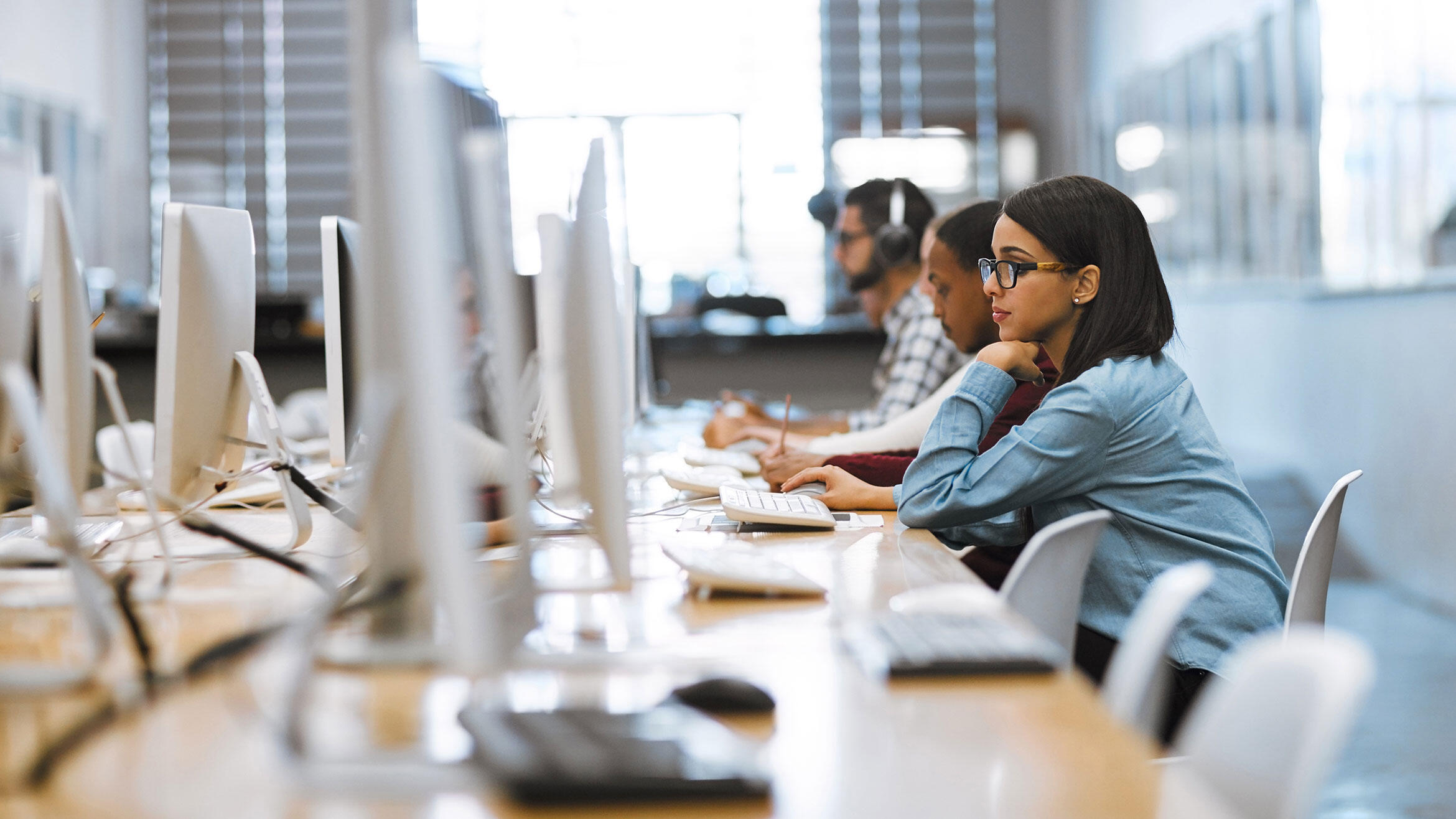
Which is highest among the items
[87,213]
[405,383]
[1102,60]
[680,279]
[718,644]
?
[1102,60]

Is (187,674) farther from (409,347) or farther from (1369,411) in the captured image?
(1369,411)

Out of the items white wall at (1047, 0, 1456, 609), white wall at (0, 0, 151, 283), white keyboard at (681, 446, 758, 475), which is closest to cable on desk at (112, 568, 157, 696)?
white keyboard at (681, 446, 758, 475)

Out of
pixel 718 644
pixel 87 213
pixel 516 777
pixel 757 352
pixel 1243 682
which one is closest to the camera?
pixel 516 777

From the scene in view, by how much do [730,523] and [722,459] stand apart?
0.68m

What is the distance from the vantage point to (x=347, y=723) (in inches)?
31.2

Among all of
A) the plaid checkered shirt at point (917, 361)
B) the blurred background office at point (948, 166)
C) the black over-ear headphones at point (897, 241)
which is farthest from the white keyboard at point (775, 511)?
the black over-ear headphones at point (897, 241)

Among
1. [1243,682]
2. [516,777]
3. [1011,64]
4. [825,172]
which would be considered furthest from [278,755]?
[1011,64]

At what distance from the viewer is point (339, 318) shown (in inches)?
62.7

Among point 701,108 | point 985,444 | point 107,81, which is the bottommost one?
point 985,444

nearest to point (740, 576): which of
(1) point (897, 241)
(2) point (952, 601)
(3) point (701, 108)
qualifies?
(2) point (952, 601)

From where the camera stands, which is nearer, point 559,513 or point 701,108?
point 559,513

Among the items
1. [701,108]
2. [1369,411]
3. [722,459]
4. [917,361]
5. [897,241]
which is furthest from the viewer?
[701,108]

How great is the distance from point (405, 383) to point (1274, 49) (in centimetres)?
497

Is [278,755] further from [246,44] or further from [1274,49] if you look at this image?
[246,44]
